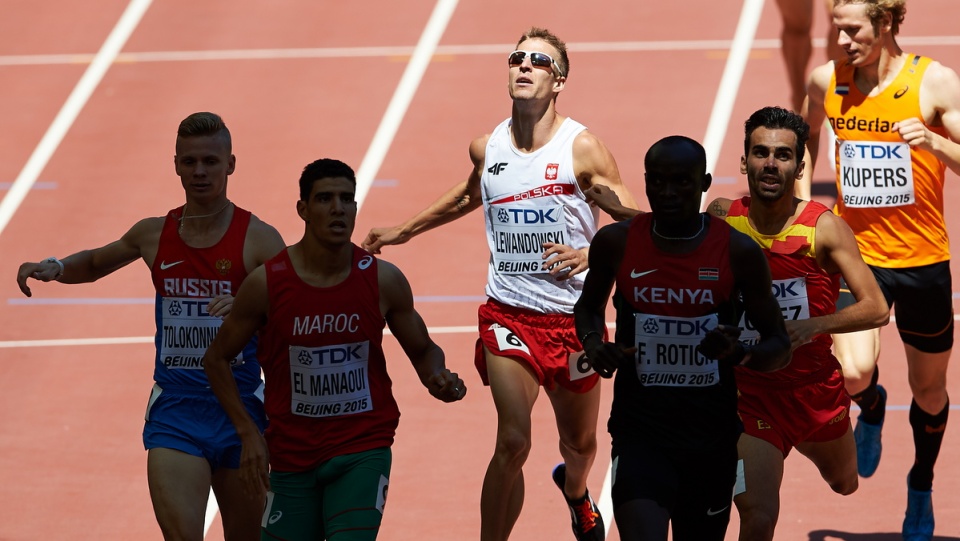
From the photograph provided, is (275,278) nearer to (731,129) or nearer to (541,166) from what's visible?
(541,166)

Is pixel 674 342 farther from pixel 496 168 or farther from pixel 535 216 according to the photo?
pixel 496 168

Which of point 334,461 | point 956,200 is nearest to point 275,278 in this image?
point 334,461

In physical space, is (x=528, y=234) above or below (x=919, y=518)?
above

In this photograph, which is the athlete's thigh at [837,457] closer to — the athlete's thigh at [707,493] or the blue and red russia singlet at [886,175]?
the athlete's thigh at [707,493]

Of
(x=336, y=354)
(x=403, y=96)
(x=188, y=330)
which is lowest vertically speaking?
(x=336, y=354)

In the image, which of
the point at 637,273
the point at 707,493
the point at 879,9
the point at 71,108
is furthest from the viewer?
the point at 71,108

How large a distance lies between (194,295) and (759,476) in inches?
103

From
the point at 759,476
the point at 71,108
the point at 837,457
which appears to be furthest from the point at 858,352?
the point at 71,108

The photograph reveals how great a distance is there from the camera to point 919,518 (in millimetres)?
9289

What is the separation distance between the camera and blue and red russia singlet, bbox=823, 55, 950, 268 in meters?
9.38

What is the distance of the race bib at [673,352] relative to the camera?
6754 millimetres

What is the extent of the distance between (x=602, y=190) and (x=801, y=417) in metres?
1.39

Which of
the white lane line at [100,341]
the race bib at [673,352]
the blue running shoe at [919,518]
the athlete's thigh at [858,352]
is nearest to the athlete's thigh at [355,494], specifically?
the race bib at [673,352]

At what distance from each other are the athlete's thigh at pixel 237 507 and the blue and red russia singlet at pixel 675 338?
5.98 ft
